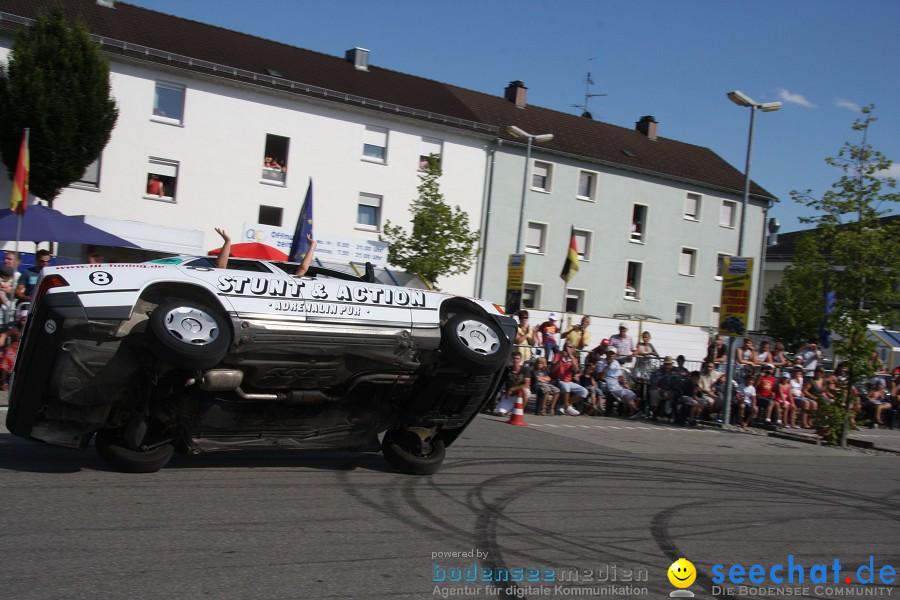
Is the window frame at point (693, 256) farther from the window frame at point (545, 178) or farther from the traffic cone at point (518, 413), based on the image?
the traffic cone at point (518, 413)

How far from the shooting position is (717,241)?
154ft

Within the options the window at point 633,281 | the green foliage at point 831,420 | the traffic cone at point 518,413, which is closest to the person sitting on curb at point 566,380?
the traffic cone at point 518,413

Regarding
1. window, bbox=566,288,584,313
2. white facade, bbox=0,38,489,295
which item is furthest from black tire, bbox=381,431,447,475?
window, bbox=566,288,584,313

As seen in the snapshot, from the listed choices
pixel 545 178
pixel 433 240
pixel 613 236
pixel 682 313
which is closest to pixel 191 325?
pixel 433 240

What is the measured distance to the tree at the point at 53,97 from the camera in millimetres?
26750

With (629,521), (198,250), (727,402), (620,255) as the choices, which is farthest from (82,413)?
(620,255)

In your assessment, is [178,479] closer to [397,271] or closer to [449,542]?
[449,542]

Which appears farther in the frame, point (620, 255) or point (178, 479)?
point (620, 255)

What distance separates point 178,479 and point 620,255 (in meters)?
38.1

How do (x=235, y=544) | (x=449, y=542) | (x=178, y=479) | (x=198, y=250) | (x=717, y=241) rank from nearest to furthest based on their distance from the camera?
(x=235, y=544) → (x=449, y=542) → (x=178, y=479) → (x=198, y=250) → (x=717, y=241)

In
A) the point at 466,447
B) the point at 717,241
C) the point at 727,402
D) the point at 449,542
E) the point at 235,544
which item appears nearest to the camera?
the point at 235,544

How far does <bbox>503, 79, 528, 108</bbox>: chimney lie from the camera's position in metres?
44.6

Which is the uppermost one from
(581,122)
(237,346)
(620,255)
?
(581,122)

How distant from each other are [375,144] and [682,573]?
105ft
